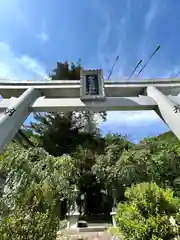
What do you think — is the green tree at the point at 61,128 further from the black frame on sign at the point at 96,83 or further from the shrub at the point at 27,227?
the shrub at the point at 27,227

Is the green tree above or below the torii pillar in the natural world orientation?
above

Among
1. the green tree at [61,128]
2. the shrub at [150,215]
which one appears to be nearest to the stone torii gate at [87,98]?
the shrub at [150,215]

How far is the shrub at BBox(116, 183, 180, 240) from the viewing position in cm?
430

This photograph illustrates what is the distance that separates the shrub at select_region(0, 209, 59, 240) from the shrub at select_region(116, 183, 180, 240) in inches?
66.0

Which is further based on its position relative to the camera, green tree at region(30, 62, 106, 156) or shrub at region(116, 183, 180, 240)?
green tree at region(30, 62, 106, 156)

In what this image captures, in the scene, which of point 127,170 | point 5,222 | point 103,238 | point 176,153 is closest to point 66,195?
point 103,238

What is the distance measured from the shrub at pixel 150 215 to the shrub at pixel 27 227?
1.68m

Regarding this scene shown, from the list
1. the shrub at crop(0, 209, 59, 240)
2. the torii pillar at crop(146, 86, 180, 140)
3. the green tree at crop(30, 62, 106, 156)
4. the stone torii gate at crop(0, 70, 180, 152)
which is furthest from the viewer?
the green tree at crop(30, 62, 106, 156)

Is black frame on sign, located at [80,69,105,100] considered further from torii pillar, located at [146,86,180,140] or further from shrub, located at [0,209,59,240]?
shrub, located at [0,209,59,240]

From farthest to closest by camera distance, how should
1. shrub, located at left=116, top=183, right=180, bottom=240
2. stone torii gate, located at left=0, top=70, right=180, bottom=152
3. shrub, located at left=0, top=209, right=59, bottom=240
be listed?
shrub, located at left=116, top=183, right=180, bottom=240, stone torii gate, located at left=0, top=70, right=180, bottom=152, shrub, located at left=0, top=209, right=59, bottom=240

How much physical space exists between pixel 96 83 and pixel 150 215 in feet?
9.79

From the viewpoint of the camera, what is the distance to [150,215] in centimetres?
444

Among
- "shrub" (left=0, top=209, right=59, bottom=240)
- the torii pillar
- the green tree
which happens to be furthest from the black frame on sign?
the green tree

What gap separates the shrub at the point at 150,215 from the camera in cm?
430
